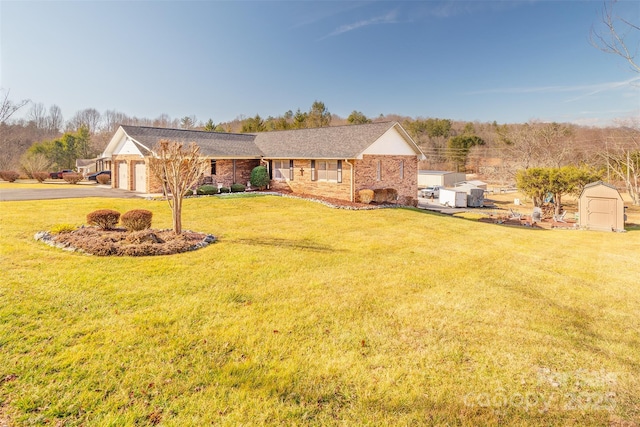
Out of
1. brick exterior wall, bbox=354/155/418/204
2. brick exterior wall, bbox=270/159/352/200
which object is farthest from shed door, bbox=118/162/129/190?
brick exterior wall, bbox=354/155/418/204

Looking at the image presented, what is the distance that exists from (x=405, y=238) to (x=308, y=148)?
14688 millimetres

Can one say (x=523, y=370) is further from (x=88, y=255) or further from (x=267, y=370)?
(x=88, y=255)

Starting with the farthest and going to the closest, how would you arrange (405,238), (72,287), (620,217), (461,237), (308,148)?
(308,148) < (620,217) < (461,237) < (405,238) < (72,287)

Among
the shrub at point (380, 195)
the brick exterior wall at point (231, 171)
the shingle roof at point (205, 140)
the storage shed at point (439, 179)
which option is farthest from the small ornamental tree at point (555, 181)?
Answer: the brick exterior wall at point (231, 171)

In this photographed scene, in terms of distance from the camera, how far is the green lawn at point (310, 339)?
3.87 m

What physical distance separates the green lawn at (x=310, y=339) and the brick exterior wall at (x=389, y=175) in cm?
1301

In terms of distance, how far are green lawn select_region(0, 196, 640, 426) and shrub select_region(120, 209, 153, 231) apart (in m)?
2.28

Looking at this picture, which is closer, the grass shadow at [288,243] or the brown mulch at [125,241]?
the brown mulch at [125,241]

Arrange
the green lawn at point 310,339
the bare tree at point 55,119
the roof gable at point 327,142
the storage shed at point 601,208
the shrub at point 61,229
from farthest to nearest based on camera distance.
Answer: the bare tree at point 55,119 < the roof gable at point 327,142 < the storage shed at point 601,208 < the shrub at point 61,229 < the green lawn at point 310,339

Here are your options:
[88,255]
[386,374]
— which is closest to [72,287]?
[88,255]

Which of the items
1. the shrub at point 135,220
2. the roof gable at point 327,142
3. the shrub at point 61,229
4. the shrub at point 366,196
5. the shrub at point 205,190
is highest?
the roof gable at point 327,142

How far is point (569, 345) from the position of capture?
5.49 meters

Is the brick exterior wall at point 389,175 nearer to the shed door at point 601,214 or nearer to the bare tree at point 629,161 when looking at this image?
the shed door at point 601,214

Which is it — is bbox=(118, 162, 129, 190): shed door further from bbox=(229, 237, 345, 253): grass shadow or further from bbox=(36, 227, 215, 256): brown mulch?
bbox=(229, 237, 345, 253): grass shadow
